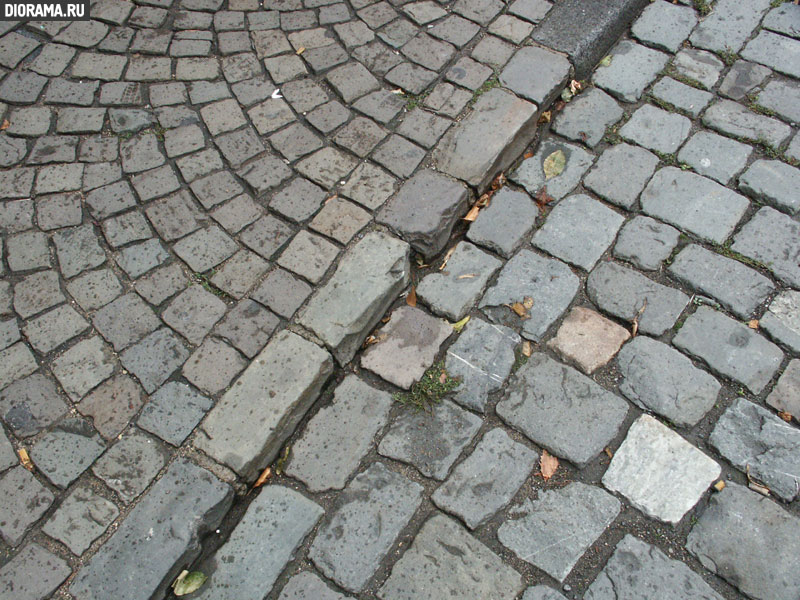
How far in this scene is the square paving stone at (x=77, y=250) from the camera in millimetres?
2977

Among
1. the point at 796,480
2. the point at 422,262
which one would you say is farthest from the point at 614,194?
the point at 796,480

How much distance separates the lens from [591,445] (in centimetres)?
259

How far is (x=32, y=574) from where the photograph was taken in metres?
2.31

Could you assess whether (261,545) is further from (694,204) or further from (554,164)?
(694,204)

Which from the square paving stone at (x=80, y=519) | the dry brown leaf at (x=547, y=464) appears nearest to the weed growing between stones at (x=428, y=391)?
the dry brown leaf at (x=547, y=464)

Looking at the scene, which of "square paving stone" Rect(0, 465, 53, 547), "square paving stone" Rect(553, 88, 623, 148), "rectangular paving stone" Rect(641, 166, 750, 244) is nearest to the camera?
"square paving stone" Rect(0, 465, 53, 547)

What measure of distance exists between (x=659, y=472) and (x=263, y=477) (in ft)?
4.99

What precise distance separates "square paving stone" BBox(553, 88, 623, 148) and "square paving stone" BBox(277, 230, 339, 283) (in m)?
1.42

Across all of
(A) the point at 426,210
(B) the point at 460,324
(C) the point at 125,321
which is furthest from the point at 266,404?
(A) the point at 426,210

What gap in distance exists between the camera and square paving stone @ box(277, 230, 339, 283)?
296 centimetres

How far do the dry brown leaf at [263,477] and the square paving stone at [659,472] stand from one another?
4.24 ft

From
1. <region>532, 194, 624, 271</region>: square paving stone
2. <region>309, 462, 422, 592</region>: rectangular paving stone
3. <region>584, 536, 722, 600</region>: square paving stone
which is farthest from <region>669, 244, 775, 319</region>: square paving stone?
<region>309, 462, 422, 592</region>: rectangular paving stone

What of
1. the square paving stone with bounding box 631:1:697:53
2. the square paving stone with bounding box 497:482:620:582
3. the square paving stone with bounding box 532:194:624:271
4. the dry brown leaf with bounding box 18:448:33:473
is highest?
the square paving stone with bounding box 631:1:697:53

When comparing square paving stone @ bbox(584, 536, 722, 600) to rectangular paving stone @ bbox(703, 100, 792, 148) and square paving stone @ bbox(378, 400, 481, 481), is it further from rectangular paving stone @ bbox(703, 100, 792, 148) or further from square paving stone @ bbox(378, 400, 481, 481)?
rectangular paving stone @ bbox(703, 100, 792, 148)
